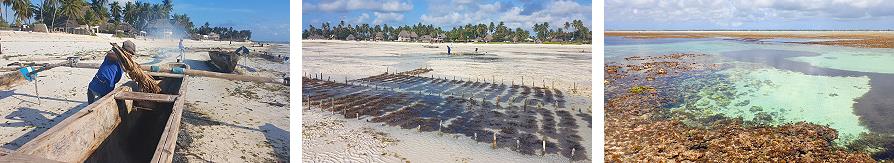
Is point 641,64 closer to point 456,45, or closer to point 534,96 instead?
point 534,96

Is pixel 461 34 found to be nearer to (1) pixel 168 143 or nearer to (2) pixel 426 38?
(2) pixel 426 38

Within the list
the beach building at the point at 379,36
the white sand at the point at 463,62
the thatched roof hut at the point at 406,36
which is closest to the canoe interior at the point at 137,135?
the white sand at the point at 463,62

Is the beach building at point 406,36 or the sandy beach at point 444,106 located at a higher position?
the beach building at point 406,36

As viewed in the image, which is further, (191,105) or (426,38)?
(426,38)

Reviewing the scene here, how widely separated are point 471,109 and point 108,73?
11.2 feet

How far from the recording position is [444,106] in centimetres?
558

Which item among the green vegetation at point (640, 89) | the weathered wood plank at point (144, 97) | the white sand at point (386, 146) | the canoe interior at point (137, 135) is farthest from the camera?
the green vegetation at point (640, 89)

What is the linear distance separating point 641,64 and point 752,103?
0.95 meters

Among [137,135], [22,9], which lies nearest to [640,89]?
[137,135]

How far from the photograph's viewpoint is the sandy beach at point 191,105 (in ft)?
9.74

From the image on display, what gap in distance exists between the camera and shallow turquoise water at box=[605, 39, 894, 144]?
11.4 feet

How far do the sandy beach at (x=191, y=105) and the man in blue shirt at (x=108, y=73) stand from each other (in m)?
0.40

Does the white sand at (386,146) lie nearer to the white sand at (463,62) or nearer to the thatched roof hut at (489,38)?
the white sand at (463,62)

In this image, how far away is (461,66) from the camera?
827 cm
